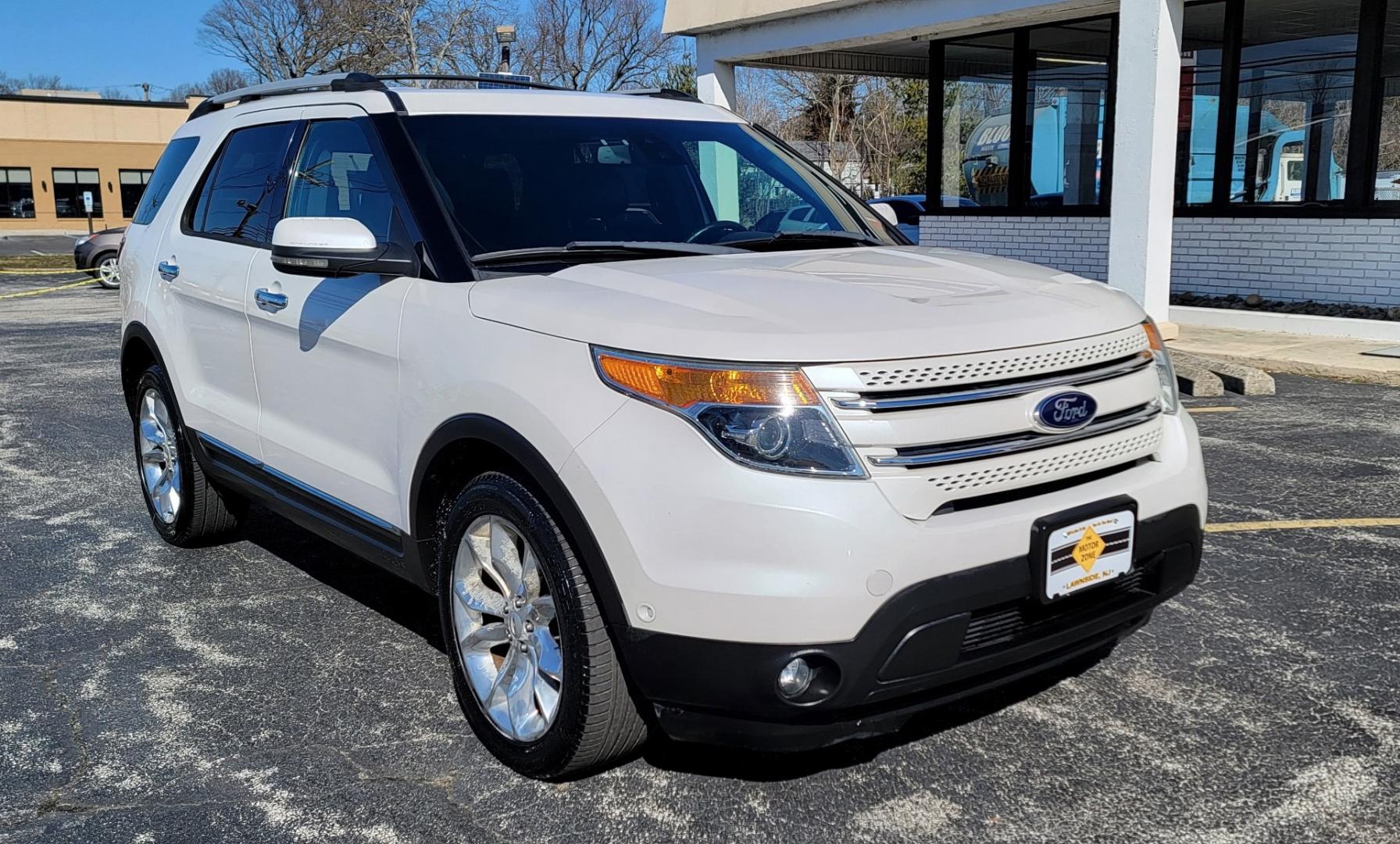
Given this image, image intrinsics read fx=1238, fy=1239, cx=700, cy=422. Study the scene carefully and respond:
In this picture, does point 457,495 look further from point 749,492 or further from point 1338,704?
point 1338,704

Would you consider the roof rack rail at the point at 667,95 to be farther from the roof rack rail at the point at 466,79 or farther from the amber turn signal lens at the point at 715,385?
the amber turn signal lens at the point at 715,385

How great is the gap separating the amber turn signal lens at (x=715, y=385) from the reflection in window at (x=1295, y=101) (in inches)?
472

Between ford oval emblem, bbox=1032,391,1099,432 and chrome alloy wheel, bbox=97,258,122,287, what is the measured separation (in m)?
22.0

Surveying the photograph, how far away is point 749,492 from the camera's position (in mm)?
2666

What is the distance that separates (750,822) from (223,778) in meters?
1.44

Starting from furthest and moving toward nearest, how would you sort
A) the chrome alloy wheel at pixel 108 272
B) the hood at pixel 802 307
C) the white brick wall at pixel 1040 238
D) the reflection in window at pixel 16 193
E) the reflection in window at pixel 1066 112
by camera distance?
the reflection in window at pixel 16 193 → the chrome alloy wheel at pixel 108 272 → the reflection in window at pixel 1066 112 → the white brick wall at pixel 1040 238 → the hood at pixel 802 307

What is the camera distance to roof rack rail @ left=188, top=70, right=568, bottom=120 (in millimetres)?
4191

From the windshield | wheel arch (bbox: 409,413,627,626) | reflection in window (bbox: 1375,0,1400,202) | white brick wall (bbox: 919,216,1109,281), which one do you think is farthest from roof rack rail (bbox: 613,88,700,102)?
reflection in window (bbox: 1375,0,1400,202)

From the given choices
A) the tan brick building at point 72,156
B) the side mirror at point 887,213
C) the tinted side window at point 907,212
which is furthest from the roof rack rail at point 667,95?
the tan brick building at point 72,156

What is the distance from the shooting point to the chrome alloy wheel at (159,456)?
17.9 feet

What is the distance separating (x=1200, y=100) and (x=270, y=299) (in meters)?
12.4

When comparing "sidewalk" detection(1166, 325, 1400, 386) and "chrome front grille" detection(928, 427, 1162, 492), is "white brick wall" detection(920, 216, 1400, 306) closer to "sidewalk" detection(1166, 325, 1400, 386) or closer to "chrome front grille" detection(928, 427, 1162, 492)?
"sidewalk" detection(1166, 325, 1400, 386)

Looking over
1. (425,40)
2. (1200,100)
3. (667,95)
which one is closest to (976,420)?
(667,95)

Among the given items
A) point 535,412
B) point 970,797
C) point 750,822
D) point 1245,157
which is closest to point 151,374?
point 535,412
